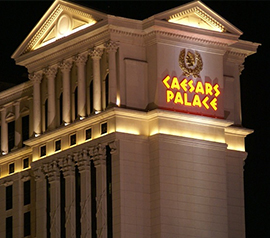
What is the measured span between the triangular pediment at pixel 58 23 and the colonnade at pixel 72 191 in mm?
9818

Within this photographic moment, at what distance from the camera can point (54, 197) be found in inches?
4424

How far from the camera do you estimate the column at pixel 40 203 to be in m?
113

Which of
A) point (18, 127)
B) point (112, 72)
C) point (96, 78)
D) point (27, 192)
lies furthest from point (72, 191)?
point (18, 127)

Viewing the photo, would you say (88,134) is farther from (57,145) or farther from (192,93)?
(192,93)

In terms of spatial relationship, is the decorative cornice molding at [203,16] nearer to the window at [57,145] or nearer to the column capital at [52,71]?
the column capital at [52,71]

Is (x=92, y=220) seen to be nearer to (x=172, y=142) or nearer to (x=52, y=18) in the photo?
(x=172, y=142)

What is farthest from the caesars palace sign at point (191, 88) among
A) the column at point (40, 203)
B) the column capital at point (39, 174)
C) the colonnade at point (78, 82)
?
the column at point (40, 203)

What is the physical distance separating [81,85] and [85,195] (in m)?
8.65

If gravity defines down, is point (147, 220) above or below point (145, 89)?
below

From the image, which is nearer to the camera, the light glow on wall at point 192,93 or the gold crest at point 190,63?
the light glow on wall at point 192,93

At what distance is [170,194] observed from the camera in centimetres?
10706

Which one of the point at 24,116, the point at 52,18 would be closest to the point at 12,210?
the point at 24,116

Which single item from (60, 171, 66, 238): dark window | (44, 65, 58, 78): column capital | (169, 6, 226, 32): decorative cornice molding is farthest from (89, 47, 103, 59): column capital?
(60, 171, 66, 238): dark window

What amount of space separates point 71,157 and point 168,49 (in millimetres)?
11092
